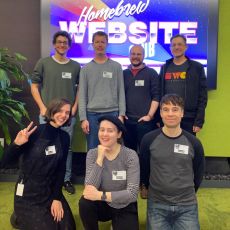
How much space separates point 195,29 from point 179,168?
1821 mm

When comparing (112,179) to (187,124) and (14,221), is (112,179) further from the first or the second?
(187,124)

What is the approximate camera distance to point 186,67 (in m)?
2.87

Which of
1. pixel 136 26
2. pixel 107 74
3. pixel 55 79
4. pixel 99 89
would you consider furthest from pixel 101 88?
pixel 136 26

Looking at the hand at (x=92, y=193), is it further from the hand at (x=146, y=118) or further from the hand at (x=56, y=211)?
the hand at (x=146, y=118)

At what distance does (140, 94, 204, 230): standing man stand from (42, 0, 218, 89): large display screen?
1.49 meters

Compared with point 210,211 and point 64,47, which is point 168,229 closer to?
point 210,211

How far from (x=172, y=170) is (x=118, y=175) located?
33 centimetres

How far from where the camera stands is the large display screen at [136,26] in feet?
11.1

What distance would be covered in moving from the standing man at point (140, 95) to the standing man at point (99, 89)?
9 centimetres

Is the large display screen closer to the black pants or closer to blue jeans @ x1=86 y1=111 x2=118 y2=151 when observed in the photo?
blue jeans @ x1=86 y1=111 x2=118 y2=151

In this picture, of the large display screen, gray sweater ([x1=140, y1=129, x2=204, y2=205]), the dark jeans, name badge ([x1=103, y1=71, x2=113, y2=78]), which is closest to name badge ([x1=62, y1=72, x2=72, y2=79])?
name badge ([x1=103, y1=71, x2=113, y2=78])

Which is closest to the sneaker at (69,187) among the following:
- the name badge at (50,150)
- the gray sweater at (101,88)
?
the gray sweater at (101,88)

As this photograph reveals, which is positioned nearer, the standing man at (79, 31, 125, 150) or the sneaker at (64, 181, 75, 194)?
the standing man at (79, 31, 125, 150)

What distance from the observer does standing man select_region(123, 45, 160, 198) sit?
293 centimetres
